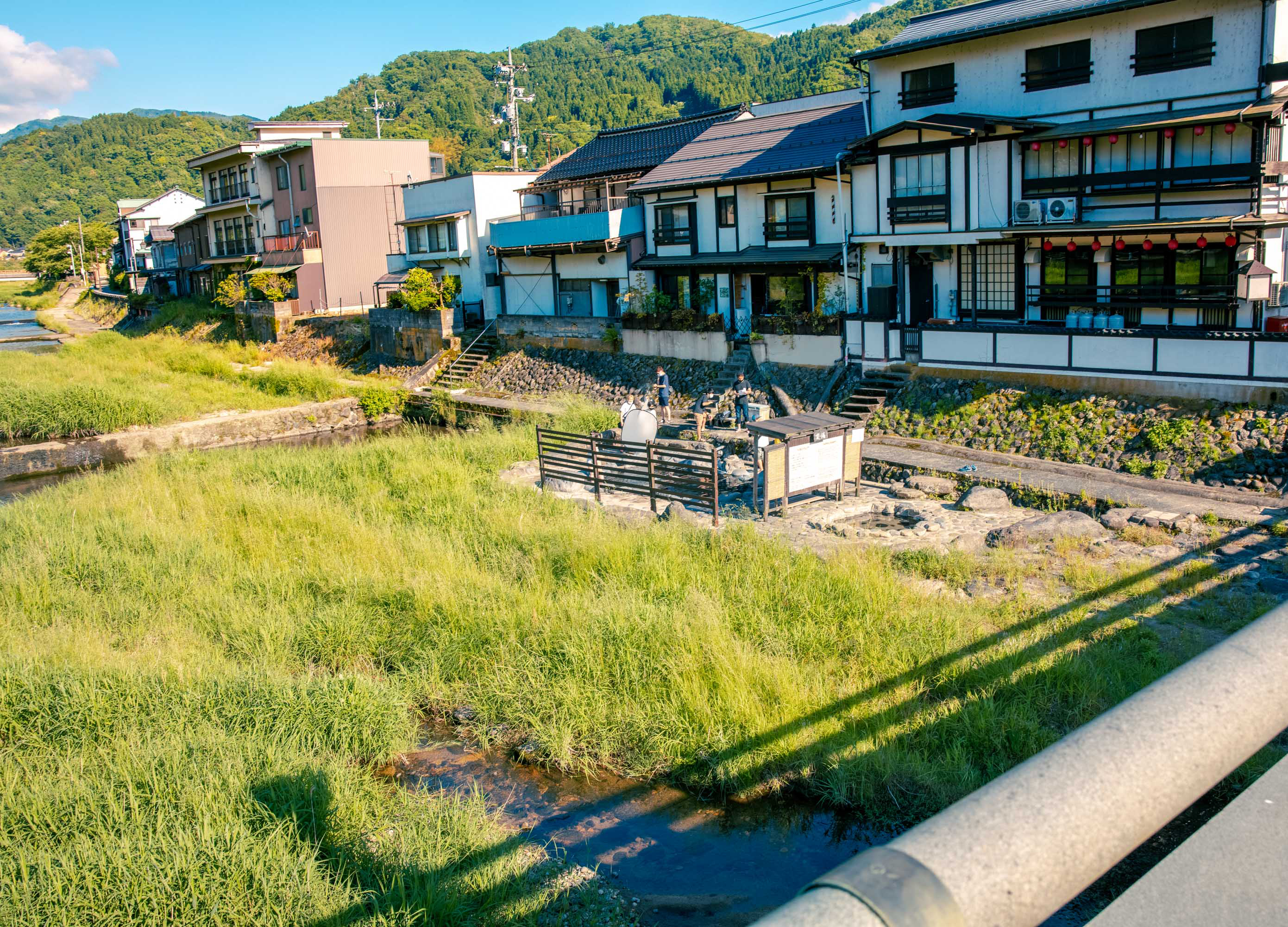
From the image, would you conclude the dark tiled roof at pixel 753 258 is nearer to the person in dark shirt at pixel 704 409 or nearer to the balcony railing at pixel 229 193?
the person in dark shirt at pixel 704 409

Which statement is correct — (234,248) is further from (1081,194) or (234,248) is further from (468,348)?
(1081,194)

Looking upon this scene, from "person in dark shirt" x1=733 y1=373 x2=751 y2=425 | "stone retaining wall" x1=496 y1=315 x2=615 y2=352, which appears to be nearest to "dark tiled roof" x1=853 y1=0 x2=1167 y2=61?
"person in dark shirt" x1=733 y1=373 x2=751 y2=425

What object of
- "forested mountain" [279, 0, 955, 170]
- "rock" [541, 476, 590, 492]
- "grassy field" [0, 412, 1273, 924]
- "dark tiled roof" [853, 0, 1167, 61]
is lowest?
"grassy field" [0, 412, 1273, 924]

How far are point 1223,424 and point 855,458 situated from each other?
661 cm

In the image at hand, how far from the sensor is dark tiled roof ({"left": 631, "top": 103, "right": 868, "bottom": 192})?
25.1 meters

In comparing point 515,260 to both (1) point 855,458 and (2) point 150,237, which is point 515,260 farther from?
(2) point 150,237

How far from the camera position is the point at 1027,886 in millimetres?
1324

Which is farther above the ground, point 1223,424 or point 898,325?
point 898,325

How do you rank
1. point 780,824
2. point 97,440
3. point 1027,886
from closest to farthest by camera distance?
point 1027,886
point 780,824
point 97,440

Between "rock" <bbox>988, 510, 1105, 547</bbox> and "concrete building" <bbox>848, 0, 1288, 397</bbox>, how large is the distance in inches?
204

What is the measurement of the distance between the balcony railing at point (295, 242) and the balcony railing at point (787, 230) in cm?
2745

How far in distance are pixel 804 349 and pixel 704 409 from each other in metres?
3.10

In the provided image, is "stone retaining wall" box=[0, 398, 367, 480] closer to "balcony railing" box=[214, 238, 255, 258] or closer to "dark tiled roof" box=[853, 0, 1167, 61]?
"dark tiled roof" box=[853, 0, 1167, 61]

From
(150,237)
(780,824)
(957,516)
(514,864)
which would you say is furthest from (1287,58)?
(150,237)
